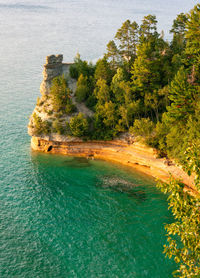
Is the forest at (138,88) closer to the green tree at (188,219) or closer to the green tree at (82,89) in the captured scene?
the green tree at (82,89)

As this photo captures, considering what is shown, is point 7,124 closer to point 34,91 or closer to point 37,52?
point 34,91

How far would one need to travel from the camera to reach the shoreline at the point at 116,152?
221 feet

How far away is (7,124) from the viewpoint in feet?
303

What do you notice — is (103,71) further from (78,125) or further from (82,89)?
(78,125)

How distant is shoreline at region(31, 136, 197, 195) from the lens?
2655 inches

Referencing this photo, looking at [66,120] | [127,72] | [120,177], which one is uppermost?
[127,72]

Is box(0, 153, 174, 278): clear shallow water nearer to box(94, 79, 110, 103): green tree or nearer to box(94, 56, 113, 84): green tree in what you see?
box(94, 79, 110, 103): green tree

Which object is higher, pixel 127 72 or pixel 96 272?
pixel 127 72

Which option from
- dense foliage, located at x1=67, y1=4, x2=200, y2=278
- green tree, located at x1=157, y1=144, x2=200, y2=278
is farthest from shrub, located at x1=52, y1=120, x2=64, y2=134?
green tree, located at x1=157, y1=144, x2=200, y2=278

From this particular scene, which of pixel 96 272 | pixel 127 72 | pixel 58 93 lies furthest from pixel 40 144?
pixel 96 272

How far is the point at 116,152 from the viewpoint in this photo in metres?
74.4

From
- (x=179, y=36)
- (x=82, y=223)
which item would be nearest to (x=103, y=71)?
(x=179, y=36)

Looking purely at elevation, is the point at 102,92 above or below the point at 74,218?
above

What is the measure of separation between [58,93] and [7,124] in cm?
2542
